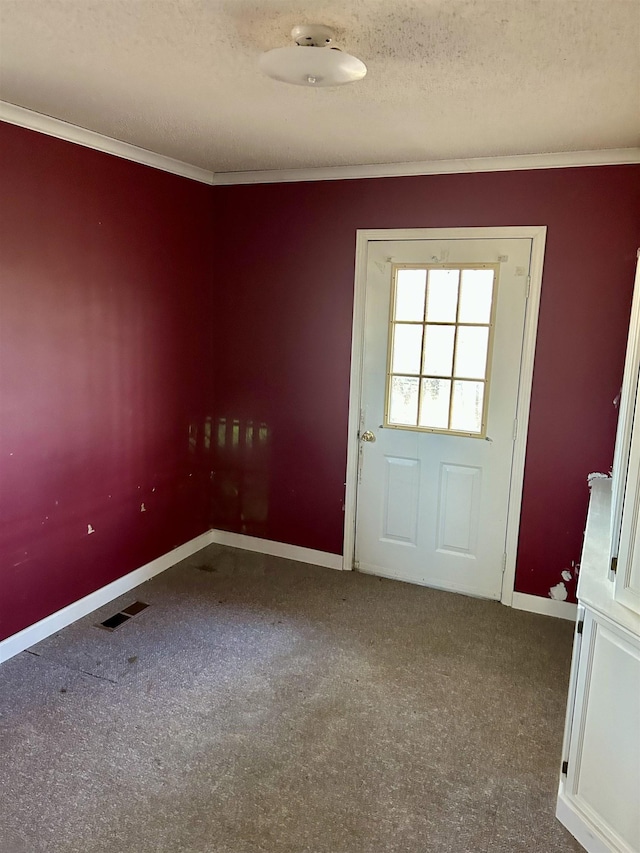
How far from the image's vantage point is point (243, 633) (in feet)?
10.5

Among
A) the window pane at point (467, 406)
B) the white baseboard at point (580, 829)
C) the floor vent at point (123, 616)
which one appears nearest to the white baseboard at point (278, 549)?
the floor vent at point (123, 616)

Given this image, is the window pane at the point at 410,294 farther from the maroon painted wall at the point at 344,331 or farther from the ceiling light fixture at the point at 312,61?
the ceiling light fixture at the point at 312,61

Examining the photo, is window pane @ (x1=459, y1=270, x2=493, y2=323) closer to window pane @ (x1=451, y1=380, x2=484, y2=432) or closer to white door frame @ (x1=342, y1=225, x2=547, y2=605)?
white door frame @ (x1=342, y1=225, x2=547, y2=605)

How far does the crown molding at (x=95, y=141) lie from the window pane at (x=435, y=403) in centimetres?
186

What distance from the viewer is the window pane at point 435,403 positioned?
11.6 ft

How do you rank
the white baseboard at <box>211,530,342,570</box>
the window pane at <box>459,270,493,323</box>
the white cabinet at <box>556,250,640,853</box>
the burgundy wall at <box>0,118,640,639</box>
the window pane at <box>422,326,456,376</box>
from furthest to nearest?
the white baseboard at <box>211,530,342,570</box>, the window pane at <box>422,326,456,376</box>, the window pane at <box>459,270,493,323</box>, the burgundy wall at <box>0,118,640,639</box>, the white cabinet at <box>556,250,640,853</box>

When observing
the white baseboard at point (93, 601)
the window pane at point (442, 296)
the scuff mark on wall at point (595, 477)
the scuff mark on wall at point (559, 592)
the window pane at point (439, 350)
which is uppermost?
the window pane at point (442, 296)

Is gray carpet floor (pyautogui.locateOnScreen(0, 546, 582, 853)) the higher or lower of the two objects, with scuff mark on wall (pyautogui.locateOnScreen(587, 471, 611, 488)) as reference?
lower

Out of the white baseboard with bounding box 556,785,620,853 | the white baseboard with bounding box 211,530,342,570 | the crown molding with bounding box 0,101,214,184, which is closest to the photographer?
the white baseboard with bounding box 556,785,620,853

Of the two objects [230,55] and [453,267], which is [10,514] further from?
[453,267]

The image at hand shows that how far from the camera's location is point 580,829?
1.99m

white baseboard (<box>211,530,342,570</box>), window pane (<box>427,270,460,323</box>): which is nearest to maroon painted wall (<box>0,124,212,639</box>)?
white baseboard (<box>211,530,342,570</box>)

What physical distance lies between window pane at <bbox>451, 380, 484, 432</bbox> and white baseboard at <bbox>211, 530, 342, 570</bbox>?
1165mm

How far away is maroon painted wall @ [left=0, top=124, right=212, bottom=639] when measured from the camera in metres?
2.79
